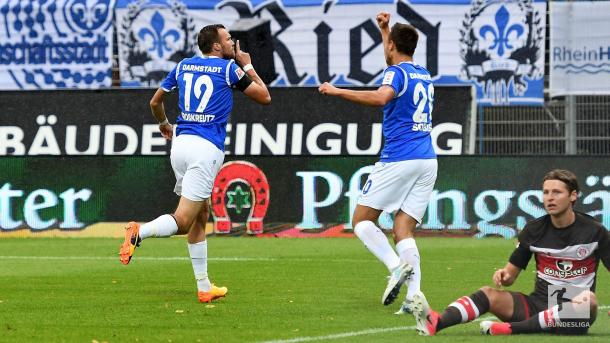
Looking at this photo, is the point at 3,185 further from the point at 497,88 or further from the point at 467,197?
the point at 497,88

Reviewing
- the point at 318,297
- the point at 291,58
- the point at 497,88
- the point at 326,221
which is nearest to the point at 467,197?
the point at 326,221

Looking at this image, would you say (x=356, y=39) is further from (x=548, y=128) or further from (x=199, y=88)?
(x=199, y=88)

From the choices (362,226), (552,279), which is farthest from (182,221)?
(552,279)

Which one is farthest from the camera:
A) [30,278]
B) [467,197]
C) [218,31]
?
[467,197]

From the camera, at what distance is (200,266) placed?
36.1 feet

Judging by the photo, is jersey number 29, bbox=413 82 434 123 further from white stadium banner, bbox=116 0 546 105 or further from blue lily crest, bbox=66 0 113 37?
blue lily crest, bbox=66 0 113 37

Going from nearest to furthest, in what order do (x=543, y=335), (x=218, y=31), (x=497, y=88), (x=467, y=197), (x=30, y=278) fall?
1. (x=543, y=335)
2. (x=218, y=31)
3. (x=30, y=278)
4. (x=467, y=197)
5. (x=497, y=88)

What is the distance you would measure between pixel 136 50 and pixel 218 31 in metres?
13.0

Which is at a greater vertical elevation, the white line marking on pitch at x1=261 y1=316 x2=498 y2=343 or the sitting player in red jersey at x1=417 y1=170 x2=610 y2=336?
the sitting player in red jersey at x1=417 y1=170 x2=610 y2=336

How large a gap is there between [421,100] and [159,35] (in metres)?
14.2

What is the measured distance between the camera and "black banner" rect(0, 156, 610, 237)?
750 inches

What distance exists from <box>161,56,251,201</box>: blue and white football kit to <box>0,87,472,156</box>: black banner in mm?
9076

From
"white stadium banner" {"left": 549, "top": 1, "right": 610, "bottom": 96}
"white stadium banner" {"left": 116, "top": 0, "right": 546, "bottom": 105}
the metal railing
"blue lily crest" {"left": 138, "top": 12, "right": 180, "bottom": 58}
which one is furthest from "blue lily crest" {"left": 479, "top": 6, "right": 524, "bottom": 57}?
"blue lily crest" {"left": 138, "top": 12, "right": 180, "bottom": 58}

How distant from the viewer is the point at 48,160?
19859mm
